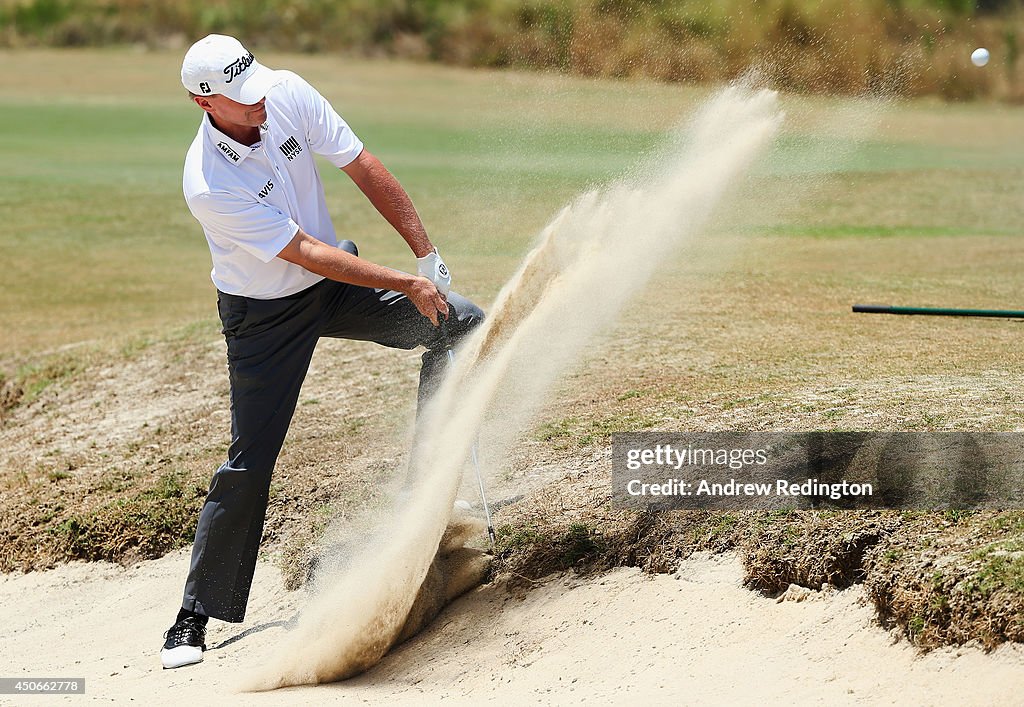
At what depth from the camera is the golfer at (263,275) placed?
4.25 m

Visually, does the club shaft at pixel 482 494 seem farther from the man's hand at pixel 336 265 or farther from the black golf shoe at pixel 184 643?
the black golf shoe at pixel 184 643

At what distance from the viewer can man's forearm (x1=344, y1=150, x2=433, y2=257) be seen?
15.5 ft

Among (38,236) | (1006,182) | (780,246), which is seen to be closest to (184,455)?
(780,246)

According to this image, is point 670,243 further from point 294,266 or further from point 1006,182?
point 1006,182

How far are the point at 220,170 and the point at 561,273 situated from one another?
1.56 metres

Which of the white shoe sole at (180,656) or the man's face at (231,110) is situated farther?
the white shoe sole at (180,656)

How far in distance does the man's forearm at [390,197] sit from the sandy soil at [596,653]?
135cm

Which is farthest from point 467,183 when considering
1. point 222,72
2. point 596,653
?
point 596,653

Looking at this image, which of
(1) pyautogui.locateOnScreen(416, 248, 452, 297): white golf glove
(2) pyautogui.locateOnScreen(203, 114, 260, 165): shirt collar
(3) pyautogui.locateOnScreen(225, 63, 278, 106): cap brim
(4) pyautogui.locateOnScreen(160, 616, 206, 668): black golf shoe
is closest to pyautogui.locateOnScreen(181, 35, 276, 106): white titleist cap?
(3) pyautogui.locateOnScreen(225, 63, 278, 106): cap brim

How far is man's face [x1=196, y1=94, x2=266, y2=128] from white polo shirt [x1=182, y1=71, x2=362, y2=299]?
0.06 meters

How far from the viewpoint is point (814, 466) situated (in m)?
4.68

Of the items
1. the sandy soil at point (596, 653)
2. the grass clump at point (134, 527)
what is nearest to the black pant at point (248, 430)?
the sandy soil at point (596, 653)

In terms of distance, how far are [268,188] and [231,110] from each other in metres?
0.30

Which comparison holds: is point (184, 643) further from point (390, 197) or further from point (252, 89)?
point (252, 89)
